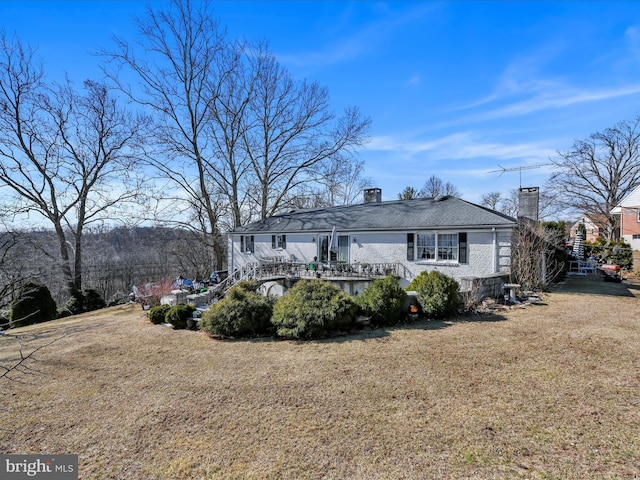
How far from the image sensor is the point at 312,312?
791cm

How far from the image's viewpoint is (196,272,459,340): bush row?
794 centimetres

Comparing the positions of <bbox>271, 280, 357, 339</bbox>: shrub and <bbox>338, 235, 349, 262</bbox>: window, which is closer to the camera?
<bbox>271, 280, 357, 339</bbox>: shrub

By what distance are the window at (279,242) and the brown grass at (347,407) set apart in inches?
468

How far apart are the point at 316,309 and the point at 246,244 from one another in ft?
48.0

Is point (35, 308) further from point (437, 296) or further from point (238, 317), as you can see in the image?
point (437, 296)

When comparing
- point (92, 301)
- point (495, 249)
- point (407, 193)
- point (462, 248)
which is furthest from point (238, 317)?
point (407, 193)

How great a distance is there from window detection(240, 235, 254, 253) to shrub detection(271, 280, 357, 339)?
13.2 m

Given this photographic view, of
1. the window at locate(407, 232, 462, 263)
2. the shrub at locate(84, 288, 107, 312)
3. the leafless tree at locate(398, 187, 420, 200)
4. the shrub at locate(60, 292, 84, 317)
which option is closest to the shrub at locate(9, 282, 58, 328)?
the shrub at locate(60, 292, 84, 317)

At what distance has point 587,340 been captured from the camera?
22.8 feet

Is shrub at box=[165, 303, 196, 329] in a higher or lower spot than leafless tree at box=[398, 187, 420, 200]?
lower

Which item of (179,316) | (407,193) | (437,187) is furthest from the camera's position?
(437,187)

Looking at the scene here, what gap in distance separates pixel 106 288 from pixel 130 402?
92.2 feet

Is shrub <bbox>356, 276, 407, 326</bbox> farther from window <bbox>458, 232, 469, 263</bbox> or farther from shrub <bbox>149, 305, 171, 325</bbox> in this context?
shrub <bbox>149, 305, 171, 325</bbox>

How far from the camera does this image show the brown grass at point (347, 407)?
3293 millimetres
